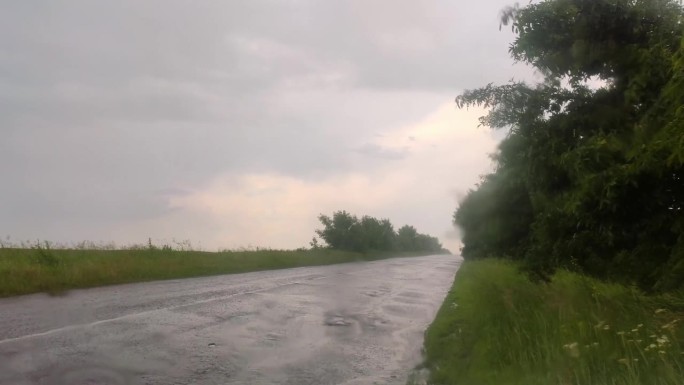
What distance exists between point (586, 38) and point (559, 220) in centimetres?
289

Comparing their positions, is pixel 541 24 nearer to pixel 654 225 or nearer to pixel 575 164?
pixel 575 164

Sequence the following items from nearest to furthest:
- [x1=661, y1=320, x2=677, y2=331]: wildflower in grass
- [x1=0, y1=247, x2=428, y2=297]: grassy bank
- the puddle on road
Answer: [x1=661, y1=320, x2=677, y2=331]: wildflower in grass → the puddle on road → [x1=0, y1=247, x2=428, y2=297]: grassy bank

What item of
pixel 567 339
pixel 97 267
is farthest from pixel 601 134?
pixel 97 267

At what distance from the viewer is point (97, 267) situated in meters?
23.1

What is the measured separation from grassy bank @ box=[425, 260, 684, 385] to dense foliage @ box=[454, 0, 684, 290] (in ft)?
1.92

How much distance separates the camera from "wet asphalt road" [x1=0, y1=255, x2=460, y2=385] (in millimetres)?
8734

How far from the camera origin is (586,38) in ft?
35.6

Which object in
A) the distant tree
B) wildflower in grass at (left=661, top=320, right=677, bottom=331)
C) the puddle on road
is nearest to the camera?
wildflower in grass at (left=661, top=320, right=677, bottom=331)

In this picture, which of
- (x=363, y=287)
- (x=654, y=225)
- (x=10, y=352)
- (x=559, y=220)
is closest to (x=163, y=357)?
(x=10, y=352)

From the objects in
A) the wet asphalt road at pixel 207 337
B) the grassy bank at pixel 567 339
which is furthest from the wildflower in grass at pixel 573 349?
the wet asphalt road at pixel 207 337

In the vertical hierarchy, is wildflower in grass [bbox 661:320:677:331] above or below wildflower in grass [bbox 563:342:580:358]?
above

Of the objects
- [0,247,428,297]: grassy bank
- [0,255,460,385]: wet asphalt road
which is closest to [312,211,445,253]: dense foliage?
[0,247,428,297]: grassy bank

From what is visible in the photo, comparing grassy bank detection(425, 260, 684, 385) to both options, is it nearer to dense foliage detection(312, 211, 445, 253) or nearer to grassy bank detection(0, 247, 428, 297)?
grassy bank detection(0, 247, 428, 297)

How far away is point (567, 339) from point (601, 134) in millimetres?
3313
